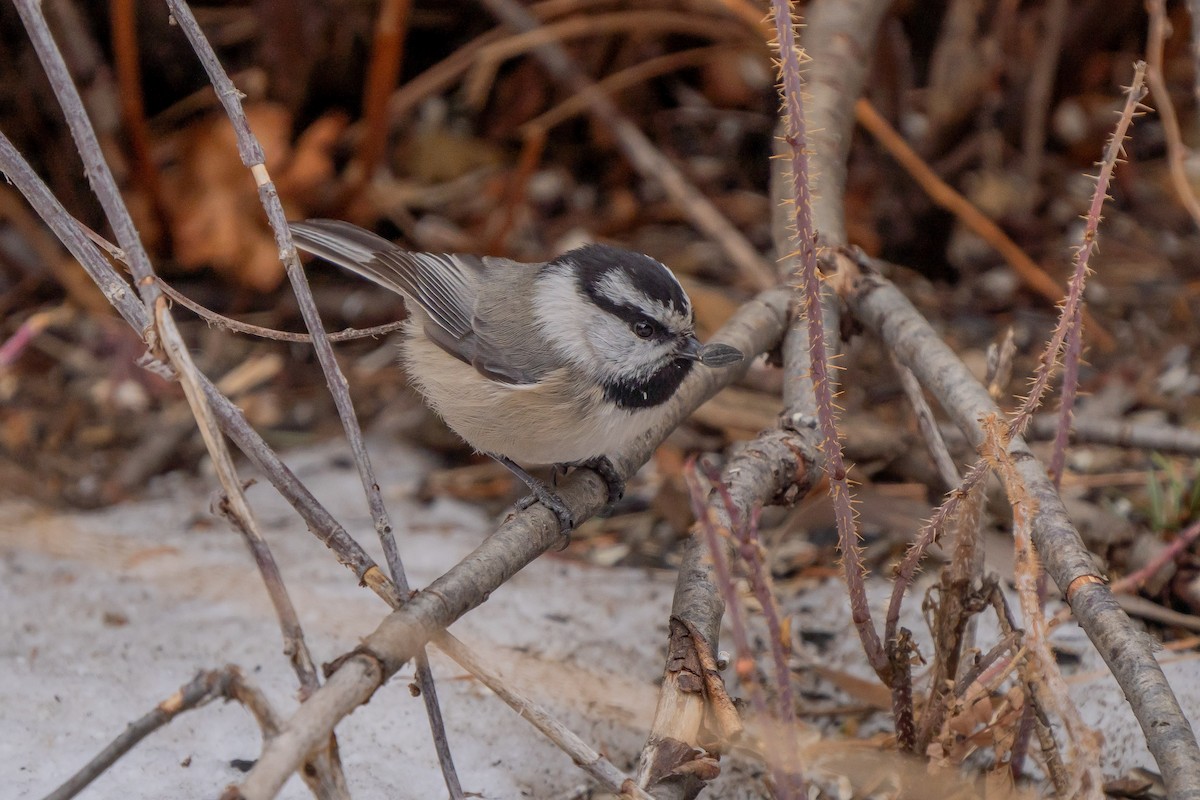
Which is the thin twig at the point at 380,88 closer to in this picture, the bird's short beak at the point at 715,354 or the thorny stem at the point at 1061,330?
the bird's short beak at the point at 715,354

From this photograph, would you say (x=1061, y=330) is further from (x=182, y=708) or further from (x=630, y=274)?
(x=182, y=708)

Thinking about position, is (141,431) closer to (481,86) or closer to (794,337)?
(481,86)

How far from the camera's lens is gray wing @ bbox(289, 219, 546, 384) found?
2.56 metres

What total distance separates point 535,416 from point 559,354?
0.15 metres

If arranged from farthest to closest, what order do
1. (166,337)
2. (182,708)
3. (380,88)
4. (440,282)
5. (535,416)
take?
(380,88) < (440,282) < (535,416) < (166,337) < (182,708)

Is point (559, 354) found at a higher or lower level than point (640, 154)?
lower

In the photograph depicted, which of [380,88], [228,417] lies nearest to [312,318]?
[228,417]

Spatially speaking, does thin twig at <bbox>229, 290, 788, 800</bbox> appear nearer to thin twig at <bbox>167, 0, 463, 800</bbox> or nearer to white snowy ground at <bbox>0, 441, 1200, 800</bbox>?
thin twig at <bbox>167, 0, 463, 800</bbox>

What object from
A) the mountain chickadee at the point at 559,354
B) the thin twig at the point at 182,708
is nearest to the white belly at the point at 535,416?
the mountain chickadee at the point at 559,354

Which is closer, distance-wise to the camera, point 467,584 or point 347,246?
point 467,584

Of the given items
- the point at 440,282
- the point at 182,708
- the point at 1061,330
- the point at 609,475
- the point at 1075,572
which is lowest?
the point at 182,708

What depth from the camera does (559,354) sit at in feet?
8.09

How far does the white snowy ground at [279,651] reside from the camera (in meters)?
2.01

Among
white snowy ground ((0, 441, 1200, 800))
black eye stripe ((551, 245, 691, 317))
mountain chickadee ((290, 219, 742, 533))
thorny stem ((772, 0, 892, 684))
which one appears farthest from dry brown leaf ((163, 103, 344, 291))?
thorny stem ((772, 0, 892, 684))
